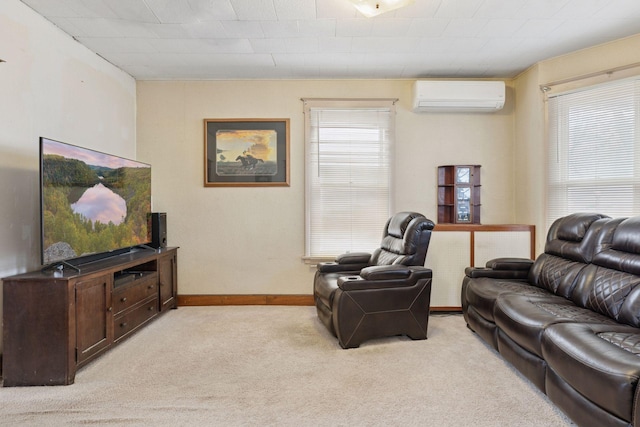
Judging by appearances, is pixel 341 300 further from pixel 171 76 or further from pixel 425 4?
pixel 171 76

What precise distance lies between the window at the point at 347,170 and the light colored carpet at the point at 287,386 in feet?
4.32

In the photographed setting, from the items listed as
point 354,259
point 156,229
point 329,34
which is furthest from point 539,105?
point 156,229

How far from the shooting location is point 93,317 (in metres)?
2.71

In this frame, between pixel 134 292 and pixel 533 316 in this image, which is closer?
pixel 533 316

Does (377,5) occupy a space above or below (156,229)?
above

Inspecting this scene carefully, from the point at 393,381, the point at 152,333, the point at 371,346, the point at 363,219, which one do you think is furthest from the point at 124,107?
the point at 393,381

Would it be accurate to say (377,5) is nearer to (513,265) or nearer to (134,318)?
(513,265)

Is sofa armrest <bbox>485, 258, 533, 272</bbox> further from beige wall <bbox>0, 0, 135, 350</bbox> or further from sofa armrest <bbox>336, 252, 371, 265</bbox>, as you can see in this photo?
beige wall <bbox>0, 0, 135, 350</bbox>

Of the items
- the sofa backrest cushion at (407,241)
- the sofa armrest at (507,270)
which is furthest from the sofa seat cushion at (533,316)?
the sofa backrest cushion at (407,241)

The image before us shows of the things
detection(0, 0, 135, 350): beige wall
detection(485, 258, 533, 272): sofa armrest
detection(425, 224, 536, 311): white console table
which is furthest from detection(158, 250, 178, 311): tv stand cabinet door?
detection(485, 258, 533, 272): sofa armrest

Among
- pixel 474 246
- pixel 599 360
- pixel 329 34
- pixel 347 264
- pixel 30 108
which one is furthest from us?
pixel 474 246

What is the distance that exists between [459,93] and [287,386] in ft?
11.3

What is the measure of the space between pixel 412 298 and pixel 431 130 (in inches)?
86.3

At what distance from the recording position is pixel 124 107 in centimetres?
418
